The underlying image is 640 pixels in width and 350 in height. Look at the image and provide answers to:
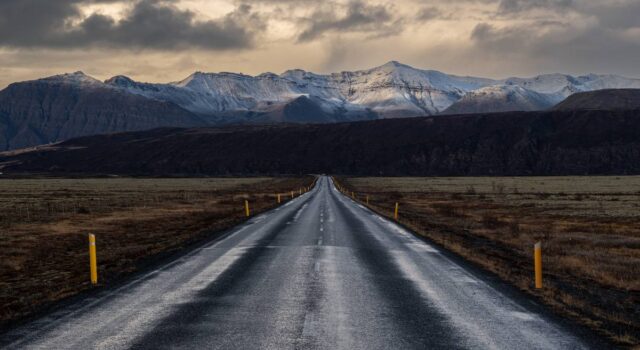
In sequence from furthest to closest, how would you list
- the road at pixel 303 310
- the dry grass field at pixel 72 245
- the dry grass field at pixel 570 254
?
1. the dry grass field at pixel 72 245
2. the dry grass field at pixel 570 254
3. the road at pixel 303 310

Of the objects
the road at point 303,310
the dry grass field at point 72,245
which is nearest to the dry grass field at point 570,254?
the road at point 303,310

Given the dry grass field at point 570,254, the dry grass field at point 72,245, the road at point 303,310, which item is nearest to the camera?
the road at point 303,310

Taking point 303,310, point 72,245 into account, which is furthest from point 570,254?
point 72,245

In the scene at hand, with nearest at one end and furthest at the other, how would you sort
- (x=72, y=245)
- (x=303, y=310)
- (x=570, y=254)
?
1. (x=303, y=310)
2. (x=570, y=254)
3. (x=72, y=245)

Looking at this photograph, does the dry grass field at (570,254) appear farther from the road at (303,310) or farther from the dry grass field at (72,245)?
the dry grass field at (72,245)

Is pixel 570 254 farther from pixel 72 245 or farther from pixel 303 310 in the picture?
pixel 72 245

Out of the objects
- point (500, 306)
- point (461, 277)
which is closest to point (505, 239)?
point (461, 277)

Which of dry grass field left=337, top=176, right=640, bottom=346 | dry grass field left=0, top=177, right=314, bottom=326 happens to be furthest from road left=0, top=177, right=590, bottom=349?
dry grass field left=0, top=177, right=314, bottom=326

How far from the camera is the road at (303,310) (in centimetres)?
964

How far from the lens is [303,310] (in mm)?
11750

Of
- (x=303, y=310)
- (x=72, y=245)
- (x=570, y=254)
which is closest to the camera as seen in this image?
(x=303, y=310)

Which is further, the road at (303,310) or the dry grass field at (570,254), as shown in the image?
the dry grass field at (570,254)

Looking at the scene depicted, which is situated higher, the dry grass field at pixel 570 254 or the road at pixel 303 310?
the road at pixel 303 310

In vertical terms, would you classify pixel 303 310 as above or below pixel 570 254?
above
